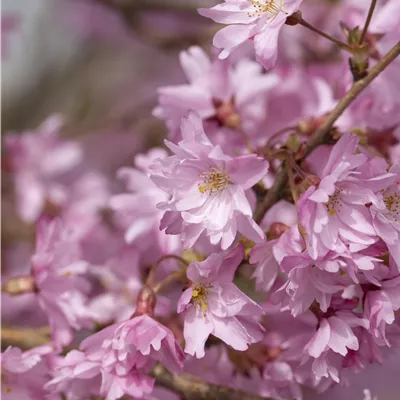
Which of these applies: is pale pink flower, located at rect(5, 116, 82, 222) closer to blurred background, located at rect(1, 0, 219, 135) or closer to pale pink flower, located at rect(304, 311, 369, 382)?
blurred background, located at rect(1, 0, 219, 135)

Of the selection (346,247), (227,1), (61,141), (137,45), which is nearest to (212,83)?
(227,1)

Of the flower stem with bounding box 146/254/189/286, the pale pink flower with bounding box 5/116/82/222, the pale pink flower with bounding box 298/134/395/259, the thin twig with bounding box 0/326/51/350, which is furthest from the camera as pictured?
the pale pink flower with bounding box 5/116/82/222

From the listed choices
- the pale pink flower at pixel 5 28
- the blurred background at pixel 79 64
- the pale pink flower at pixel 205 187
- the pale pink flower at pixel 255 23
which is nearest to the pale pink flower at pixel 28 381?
the pale pink flower at pixel 205 187

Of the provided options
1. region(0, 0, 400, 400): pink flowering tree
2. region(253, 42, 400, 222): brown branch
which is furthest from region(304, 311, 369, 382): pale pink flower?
region(253, 42, 400, 222): brown branch

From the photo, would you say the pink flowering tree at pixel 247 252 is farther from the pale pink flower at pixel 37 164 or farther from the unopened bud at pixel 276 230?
the pale pink flower at pixel 37 164

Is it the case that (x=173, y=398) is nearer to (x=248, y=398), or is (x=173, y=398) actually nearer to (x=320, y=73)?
(x=248, y=398)

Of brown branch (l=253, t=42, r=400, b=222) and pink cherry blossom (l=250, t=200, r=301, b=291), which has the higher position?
brown branch (l=253, t=42, r=400, b=222)
